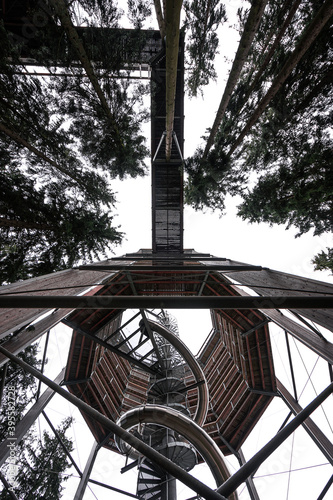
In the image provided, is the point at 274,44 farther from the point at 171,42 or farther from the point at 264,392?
the point at 264,392

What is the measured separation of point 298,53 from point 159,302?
7060 millimetres

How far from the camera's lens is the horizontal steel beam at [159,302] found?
236cm

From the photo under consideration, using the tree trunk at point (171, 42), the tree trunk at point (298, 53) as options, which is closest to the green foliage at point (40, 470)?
the tree trunk at point (171, 42)

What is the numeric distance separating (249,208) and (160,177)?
4.73 meters

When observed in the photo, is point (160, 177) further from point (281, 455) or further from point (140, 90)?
point (281, 455)

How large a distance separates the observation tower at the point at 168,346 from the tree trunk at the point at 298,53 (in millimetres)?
3492

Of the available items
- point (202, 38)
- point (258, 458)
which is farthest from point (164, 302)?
point (202, 38)

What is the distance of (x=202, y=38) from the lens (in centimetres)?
690

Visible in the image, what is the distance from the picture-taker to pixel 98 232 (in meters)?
9.48

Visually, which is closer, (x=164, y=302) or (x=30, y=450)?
(x=164, y=302)

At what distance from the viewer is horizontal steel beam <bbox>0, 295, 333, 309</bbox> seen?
2363 millimetres

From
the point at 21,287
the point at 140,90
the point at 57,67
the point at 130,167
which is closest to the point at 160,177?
the point at 130,167

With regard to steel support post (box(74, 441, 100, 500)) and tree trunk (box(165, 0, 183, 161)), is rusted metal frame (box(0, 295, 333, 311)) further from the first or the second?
steel support post (box(74, 441, 100, 500))

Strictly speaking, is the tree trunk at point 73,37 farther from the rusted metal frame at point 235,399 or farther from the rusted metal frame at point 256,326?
the rusted metal frame at point 235,399
